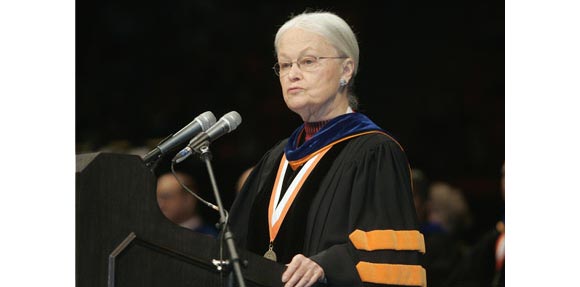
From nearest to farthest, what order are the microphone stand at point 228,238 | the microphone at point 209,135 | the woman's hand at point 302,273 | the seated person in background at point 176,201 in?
1. the microphone stand at point 228,238
2. the microphone at point 209,135
3. the woman's hand at point 302,273
4. the seated person in background at point 176,201

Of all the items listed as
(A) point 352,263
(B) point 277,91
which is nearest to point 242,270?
(A) point 352,263

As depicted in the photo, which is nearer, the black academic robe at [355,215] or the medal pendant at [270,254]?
the black academic robe at [355,215]

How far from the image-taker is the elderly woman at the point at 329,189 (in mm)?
3623

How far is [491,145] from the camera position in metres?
8.85

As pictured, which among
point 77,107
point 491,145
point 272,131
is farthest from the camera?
point 491,145

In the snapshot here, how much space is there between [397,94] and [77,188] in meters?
4.39

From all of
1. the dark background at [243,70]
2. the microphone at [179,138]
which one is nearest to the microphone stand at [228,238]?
the microphone at [179,138]

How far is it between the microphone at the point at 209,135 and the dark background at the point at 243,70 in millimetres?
3412

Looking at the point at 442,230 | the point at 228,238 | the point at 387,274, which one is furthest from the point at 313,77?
the point at 442,230

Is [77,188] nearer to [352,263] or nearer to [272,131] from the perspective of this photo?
[352,263]

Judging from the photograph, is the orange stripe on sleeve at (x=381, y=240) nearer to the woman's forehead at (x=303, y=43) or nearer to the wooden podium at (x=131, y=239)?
the wooden podium at (x=131, y=239)

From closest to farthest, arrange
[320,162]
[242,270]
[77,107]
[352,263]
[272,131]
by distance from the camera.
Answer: [242,270] < [352,263] < [320,162] < [272,131] < [77,107]

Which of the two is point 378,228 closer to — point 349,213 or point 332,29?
point 349,213

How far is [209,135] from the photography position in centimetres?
329
